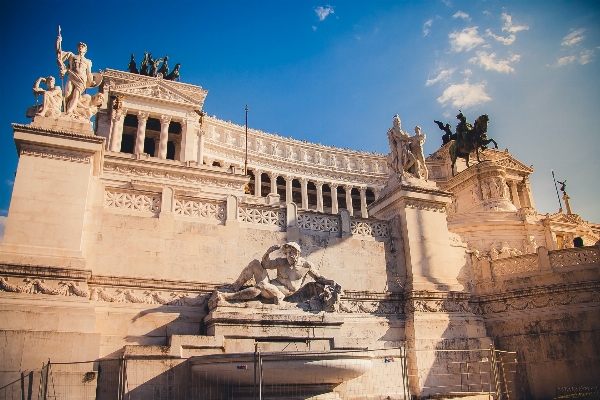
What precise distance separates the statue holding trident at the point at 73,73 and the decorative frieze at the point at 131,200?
8.37ft

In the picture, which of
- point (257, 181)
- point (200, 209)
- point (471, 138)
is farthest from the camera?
point (257, 181)

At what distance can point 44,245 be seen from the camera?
11039 mm

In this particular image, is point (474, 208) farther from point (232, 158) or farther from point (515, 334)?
point (232, 158)

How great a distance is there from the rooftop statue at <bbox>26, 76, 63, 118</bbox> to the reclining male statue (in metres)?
6.63

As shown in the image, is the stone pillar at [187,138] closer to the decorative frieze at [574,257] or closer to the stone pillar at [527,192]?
the stone pillar at [527,192]

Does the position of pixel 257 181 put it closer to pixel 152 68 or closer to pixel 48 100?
pixel 152 68

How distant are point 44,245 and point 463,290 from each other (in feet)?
40.4

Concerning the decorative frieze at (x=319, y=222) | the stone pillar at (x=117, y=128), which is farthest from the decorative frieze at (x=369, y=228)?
the stone pillar at (x=117, y=128)

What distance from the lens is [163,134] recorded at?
54.0 m

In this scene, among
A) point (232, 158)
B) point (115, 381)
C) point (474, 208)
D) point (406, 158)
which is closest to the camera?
point (115, 381)

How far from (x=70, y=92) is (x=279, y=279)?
7.77 m

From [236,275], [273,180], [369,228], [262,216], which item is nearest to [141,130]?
[273,180]

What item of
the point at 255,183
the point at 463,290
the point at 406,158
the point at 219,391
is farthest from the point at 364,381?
the point at 255,183

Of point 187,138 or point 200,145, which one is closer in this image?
point 187,138
